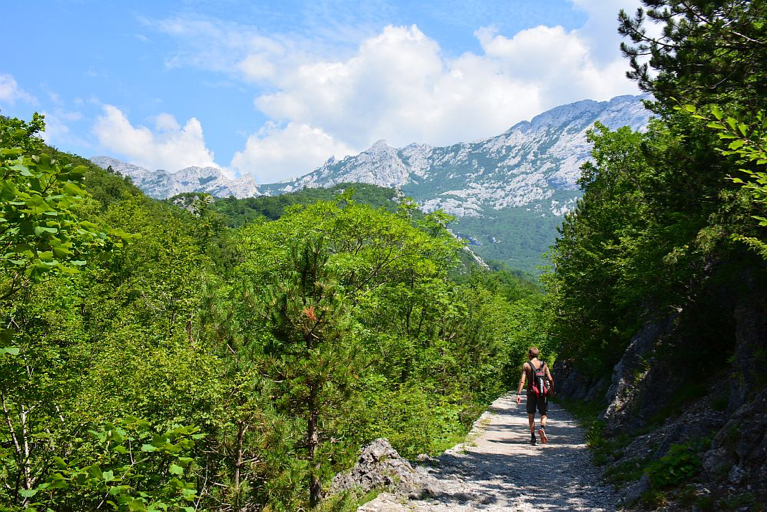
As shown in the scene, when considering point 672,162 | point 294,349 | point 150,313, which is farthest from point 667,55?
point 150,313

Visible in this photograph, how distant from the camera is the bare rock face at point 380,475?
28.6ft

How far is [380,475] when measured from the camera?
924 centimetres

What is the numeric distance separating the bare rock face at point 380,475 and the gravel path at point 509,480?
0.30 meters

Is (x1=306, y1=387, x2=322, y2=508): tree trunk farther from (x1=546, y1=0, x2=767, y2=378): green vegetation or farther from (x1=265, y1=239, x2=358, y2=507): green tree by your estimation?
(x1=546, y1=0, x2=767, y2=378): green vegetation

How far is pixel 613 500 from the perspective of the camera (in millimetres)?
7484

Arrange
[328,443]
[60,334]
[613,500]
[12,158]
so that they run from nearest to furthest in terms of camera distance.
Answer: [12,158] → [613,500] → [328,443] → [60,334]

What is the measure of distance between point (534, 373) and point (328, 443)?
5.60 metres

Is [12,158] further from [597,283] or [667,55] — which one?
[597,283]

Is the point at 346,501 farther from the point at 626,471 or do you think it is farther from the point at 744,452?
the point at 744,452

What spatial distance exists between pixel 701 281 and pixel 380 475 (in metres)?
9.99

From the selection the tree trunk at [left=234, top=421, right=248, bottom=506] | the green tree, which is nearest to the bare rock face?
the green tree

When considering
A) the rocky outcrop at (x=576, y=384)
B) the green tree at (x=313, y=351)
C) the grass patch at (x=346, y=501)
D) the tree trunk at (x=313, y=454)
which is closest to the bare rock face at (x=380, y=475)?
the grass patch at (x=346, y=501)

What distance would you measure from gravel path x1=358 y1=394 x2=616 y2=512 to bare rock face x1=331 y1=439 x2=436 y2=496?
A: 0.30 m

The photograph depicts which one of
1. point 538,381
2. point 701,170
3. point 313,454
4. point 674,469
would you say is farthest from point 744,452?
point 313,454
